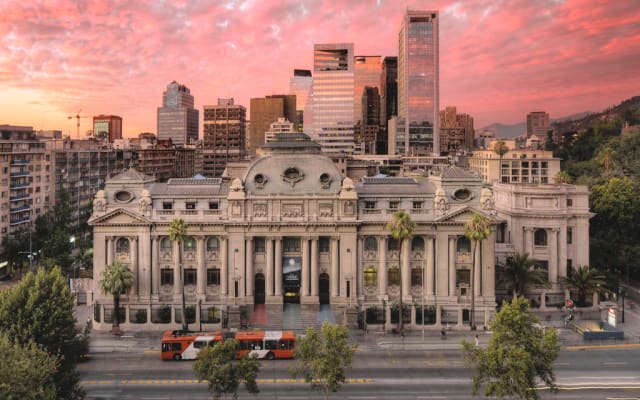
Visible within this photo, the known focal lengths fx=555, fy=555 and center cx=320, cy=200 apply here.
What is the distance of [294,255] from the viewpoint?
7794 centimetres

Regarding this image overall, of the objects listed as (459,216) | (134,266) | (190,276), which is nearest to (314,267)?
(190,276)

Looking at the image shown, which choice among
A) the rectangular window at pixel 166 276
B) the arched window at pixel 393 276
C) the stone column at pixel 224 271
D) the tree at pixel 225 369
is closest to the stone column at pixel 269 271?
the stone column at pixel 224 271

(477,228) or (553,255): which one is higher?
(477,228)

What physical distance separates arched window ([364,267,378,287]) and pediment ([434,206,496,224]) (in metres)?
11.3

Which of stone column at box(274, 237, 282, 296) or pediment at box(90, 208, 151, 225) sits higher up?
pediment at box(90, 208, 151, 225)

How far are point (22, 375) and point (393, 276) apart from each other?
50.8 m

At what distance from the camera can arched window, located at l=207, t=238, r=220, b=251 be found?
3076 inches

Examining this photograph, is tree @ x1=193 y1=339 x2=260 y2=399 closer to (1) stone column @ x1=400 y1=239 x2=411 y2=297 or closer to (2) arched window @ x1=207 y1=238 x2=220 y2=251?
(2) arched window @ x1=207 y1=238 x2=220 y2=251

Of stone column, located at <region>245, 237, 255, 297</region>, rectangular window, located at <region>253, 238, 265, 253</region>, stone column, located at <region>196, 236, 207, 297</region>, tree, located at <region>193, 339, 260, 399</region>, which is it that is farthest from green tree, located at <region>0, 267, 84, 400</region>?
rectangular window, located at <region>253, 238, 265, 253</region>

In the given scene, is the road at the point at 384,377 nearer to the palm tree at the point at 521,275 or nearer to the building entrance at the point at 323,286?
the building entrance at the point at 323,286

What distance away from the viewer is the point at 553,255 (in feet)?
276

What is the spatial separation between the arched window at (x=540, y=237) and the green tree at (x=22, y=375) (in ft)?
227

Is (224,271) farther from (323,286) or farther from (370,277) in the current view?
(370,277)

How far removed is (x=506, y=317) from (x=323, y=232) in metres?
36.4
